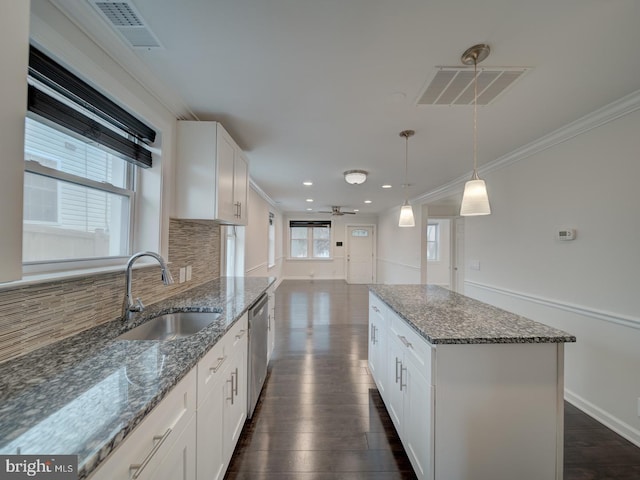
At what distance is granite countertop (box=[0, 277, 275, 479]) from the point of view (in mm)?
584

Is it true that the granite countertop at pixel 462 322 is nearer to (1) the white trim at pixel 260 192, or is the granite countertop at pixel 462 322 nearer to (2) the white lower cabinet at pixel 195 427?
(2) the white lower cabinet at pixel 195 427

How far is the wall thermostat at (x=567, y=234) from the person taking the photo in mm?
2320

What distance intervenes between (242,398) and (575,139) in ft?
11.5

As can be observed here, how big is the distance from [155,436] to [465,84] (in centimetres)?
237

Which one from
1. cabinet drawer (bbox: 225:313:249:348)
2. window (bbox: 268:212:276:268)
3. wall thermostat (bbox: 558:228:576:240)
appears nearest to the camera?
cabinet drawer (bbox: 225:313:249:348)

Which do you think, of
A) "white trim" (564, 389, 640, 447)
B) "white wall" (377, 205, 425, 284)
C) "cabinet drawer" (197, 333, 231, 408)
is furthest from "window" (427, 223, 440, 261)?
"cabinet drawer" (197, 333, 231, 408)

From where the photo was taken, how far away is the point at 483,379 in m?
1.30

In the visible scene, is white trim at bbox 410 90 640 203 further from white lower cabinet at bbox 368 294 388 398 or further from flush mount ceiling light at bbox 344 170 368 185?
white lower cabinet at bbox 368 294 388 398

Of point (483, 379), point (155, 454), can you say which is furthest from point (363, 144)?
point (155, 454)

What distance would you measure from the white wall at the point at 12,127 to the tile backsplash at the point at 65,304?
0.47 m

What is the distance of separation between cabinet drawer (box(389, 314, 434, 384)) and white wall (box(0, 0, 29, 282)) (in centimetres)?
160

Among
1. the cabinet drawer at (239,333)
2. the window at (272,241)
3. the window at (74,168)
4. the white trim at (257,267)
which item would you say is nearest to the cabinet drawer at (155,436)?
the cabinet drawer at (239,333)

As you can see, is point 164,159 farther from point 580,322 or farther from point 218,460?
point 580,322

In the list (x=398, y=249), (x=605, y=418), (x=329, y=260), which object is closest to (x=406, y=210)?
(x=605, y=418)
